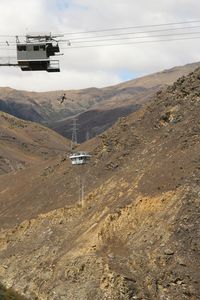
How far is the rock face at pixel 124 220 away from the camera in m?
42.3

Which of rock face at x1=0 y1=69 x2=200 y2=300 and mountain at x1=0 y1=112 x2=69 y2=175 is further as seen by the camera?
mountain at x1=0 y1=112 x2=69 y2=175

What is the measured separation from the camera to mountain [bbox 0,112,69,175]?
470 ft

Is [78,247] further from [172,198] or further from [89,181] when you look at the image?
[89,181]

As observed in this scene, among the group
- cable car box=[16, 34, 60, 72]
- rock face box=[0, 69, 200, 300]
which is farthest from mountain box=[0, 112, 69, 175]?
cable car box=[16, 34, 60, 72]

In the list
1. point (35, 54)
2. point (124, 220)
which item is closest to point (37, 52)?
point (35, 54)

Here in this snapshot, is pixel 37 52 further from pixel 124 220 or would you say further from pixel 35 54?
pixel 124 220

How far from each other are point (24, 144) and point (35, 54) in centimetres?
13845

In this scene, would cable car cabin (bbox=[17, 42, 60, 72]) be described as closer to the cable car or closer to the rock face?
the cable car

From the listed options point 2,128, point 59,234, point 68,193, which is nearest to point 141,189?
point 59,234

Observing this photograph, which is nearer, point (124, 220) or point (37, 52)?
point (37, 52)

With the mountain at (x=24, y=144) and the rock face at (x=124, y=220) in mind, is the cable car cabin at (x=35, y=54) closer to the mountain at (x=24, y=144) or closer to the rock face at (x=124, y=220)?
the rock face at (x=124, y=220)

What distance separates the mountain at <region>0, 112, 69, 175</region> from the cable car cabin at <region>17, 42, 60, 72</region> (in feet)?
344

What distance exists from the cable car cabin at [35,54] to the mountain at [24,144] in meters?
105

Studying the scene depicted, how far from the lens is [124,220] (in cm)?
4866
